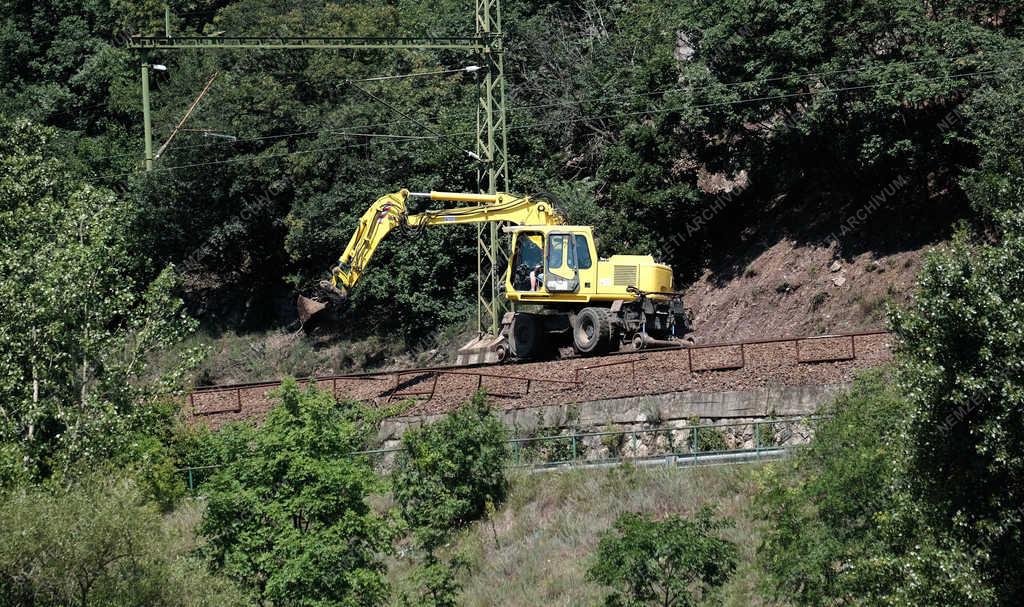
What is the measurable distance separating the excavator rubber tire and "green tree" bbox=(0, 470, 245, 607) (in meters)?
14.4

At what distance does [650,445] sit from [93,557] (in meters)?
14.1

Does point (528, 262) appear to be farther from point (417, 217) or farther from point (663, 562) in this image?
point (663, 562)

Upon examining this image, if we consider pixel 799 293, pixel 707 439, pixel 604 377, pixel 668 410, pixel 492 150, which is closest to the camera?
pixel 707 439

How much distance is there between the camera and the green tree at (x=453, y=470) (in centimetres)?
2939

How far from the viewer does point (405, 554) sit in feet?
96.6

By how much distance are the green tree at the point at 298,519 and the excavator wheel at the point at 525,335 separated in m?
12.4

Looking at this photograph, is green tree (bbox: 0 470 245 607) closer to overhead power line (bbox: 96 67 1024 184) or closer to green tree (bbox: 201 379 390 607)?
green tree (bbox: 201 379 390 607)

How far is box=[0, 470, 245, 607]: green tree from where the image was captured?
2123cm

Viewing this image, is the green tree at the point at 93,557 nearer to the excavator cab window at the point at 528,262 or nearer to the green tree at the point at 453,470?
the green tree at the point at 453,470

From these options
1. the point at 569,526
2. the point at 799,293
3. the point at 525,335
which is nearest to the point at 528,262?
the point at 525,335

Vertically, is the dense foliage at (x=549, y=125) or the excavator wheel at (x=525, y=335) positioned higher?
the dense foliage at (x=549, y=125)

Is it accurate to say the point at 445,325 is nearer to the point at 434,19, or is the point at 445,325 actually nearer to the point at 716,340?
the point at 716,340

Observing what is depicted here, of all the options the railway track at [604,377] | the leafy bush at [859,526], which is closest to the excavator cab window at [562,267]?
the railway track at [604,377]

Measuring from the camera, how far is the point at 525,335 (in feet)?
121
